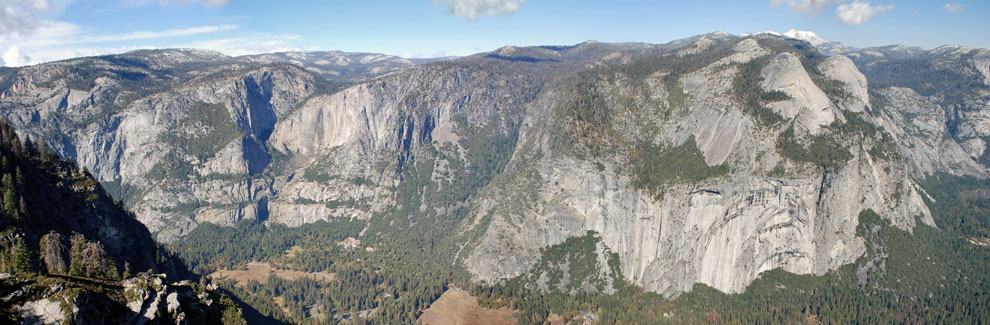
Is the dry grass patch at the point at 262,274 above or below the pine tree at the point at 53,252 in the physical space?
below

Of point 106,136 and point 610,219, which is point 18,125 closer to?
point 106,136

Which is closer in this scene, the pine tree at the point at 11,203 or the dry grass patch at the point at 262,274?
the pine tree at the point at 11,203

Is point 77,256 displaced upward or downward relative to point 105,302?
downward

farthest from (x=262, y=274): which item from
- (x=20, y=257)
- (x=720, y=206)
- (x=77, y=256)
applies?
(x=720, y=206)

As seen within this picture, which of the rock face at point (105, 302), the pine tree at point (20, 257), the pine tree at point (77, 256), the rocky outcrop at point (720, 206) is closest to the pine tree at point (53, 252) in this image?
the pine tree at point (77, 256)

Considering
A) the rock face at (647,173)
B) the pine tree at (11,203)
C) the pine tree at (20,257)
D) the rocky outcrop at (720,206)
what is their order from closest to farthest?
the pine tree at (20,257) → the pine tree at (11,203) → the rocky outcrop at (720,206) → the rock face at (647,173)

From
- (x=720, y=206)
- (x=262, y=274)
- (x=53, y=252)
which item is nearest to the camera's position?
(x=53, y=252)

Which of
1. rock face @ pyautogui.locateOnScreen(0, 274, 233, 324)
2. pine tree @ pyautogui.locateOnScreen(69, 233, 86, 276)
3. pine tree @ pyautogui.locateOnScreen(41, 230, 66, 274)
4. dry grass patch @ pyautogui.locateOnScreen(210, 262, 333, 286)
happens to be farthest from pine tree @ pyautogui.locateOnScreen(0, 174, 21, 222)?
dry grass patch @ pyautogui.locateOnScreen(210, 262, 333, 286)

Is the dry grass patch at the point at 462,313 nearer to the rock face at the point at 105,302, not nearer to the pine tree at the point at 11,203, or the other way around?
the rock face at the point at 105,302

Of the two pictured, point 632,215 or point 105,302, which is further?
point 632,215

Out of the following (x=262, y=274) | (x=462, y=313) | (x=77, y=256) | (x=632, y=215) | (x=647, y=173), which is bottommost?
(x=262, y=274)

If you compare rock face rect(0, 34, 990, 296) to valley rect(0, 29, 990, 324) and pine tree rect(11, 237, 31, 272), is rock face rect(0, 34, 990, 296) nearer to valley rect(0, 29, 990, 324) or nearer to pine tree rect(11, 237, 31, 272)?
valley rect(0, 29, 990, 324)

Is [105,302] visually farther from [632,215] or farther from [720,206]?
[720,206]

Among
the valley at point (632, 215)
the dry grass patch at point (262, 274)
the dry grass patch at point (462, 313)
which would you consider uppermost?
the valley at point (632, 215)
